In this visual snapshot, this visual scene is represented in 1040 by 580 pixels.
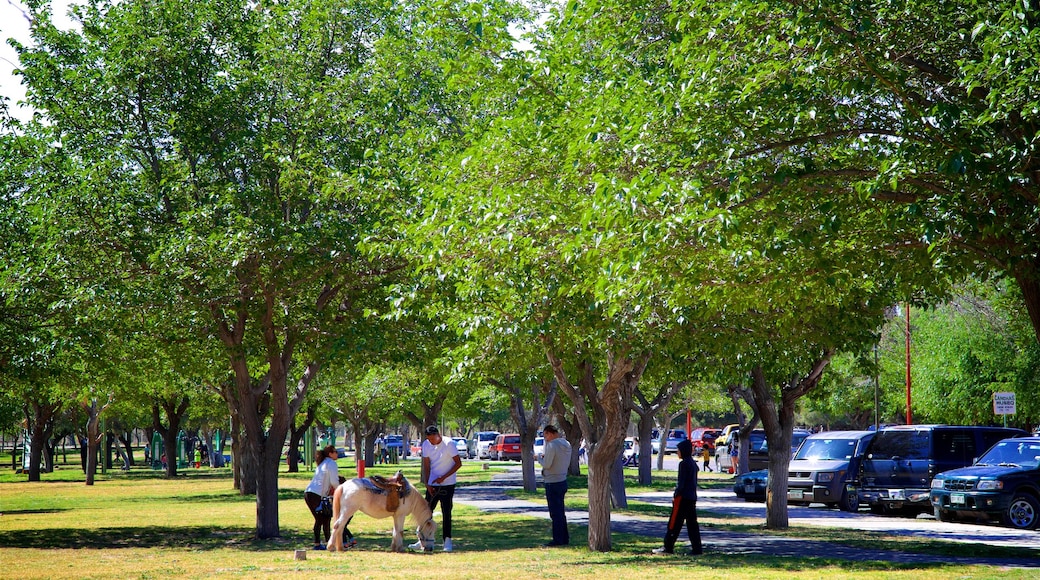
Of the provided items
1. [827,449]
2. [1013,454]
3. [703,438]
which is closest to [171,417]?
[827,449]

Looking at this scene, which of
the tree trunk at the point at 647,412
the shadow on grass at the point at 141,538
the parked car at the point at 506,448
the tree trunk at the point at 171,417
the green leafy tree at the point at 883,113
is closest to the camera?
the green leafy tree at the point at 883,113

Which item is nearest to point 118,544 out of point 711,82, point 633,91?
point 633,91

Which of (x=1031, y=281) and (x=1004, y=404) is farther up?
(x=1031, y=281)

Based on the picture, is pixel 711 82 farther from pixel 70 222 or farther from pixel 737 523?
pixel 737 523

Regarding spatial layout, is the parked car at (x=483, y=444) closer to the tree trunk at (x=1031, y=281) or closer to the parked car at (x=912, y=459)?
the parked car at (x=912, y=459)

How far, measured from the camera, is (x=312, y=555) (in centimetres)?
1479

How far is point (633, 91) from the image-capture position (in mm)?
10352

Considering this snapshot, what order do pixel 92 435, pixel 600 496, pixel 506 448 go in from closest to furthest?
pixel 600 496, pixel 92 435, pixel 506 448

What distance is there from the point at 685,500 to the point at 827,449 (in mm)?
13124

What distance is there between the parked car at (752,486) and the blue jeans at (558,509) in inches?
511

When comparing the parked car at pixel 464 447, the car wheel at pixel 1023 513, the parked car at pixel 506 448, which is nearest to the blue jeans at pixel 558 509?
the car wheel at pixel 1023 513

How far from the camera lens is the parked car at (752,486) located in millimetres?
27672

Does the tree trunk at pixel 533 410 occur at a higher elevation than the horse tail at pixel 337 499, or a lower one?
higher

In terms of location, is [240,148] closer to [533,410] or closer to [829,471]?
[533,410]
